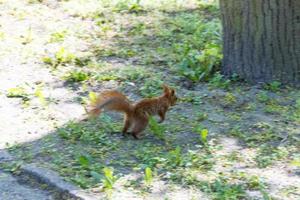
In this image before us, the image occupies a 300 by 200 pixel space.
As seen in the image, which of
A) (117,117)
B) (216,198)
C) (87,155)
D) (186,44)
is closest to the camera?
(216,198)

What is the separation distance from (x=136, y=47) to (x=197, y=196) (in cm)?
387

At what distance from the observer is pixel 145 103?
227 inches

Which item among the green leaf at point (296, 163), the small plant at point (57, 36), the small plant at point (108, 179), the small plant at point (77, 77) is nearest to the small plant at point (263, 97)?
the green leaf at point (296, 163)

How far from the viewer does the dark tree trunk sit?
688 centimetres

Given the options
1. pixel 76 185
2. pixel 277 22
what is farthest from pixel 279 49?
pixel 76 185

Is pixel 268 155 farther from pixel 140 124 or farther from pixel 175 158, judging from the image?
pixel 140 124

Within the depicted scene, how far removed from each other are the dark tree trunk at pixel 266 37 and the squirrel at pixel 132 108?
145 centimetres

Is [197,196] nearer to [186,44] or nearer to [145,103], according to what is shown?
[145,103]

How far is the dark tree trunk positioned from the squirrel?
1446 mm

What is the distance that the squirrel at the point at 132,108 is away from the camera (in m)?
5.62

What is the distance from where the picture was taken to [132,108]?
18.7ft

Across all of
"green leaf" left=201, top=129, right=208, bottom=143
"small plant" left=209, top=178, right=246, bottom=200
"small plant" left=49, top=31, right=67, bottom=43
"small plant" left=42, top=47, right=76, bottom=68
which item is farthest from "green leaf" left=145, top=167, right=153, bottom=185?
"small plant" left=49, top=31, right=67, bottom=43

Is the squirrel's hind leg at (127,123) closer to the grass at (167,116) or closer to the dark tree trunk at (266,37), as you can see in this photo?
the grass at (167,116)

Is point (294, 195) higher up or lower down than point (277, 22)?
lower down
